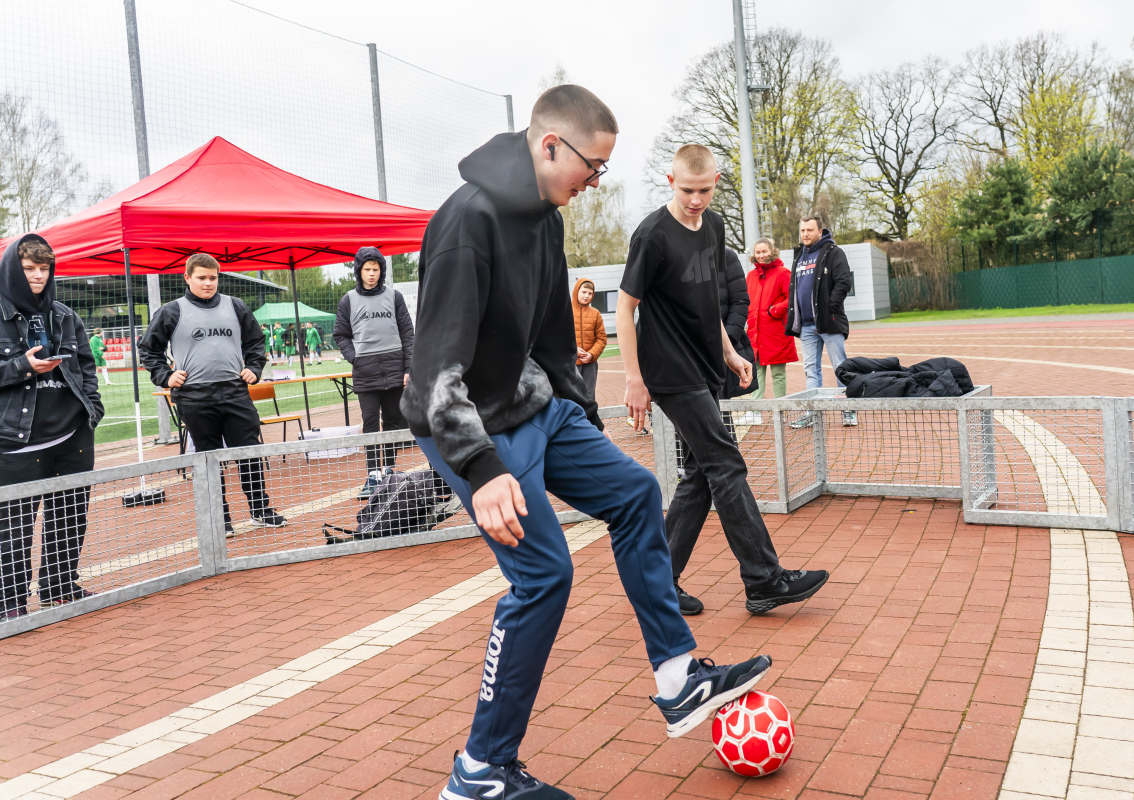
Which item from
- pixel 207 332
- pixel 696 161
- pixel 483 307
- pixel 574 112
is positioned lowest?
pixel 483 307

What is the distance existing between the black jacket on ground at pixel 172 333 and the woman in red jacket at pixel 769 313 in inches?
194

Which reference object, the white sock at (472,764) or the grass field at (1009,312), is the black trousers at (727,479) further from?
the grass field at (1009,312)

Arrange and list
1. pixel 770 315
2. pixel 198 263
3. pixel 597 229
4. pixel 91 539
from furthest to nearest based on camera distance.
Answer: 1. pixel 597 229
2. pixel 770 315
3. pixel 198 263
4. pixel 91 539

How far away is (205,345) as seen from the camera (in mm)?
6547

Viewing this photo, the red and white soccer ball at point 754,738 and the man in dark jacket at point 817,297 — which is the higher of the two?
the man in dark jacket at point 817,297

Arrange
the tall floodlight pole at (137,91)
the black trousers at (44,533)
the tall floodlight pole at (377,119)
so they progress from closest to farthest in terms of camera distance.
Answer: the black trousers at (44,533) → the tall floodlight pole at (137,91) → the tall floodlight pole at (377,119)

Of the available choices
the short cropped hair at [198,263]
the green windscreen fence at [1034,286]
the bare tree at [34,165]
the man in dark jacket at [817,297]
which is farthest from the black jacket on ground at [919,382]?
the green windscreen fence at [1034,286]

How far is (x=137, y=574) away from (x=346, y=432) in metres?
3.63

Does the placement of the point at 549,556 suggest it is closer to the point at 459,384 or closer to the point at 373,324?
the point at 459,384

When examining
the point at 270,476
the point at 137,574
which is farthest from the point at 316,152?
the point at 137,574

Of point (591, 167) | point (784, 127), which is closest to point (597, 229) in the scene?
point (784, 127)

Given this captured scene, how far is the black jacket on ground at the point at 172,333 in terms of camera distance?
21.3 feet

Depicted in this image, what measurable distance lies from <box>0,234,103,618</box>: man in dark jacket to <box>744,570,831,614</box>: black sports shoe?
11.9 ft

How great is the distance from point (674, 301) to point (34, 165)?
15096 millimetres
